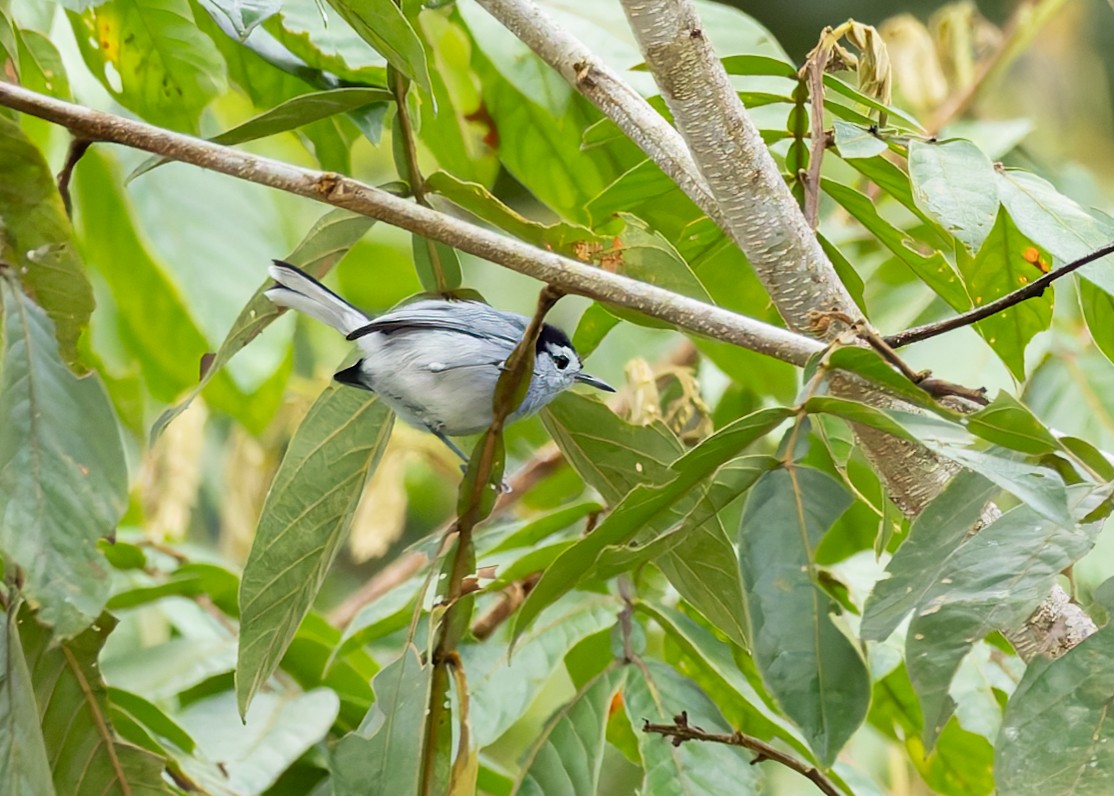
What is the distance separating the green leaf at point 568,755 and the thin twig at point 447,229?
385 mm

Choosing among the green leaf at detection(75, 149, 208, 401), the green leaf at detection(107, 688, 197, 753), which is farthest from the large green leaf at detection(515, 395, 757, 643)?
the green leaf at detection(75, 149, 208, 401)

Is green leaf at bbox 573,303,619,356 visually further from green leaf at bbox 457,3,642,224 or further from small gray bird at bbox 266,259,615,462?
green leaf at bbox 457,3,642,224

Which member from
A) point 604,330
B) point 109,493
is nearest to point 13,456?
point 109,493

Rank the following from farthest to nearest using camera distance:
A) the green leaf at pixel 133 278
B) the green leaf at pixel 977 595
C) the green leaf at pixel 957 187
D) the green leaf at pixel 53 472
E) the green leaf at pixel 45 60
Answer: the green leaf at pixel 133 278, the green leaf at pixel 45 60, the green leaf at pixel 53 472, the green leaf at pixel 957 187, the green leaf at pixel 977 595

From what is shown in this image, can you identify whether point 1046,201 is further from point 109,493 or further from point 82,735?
point 82,735

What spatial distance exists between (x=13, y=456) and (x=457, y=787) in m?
0.40

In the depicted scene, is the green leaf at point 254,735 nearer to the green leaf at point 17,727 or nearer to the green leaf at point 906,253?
the green leaf at point 17,727

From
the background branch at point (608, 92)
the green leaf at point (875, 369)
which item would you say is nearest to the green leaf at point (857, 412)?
the green leaf at point (875, 369)

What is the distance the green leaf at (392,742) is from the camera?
0.80 meters

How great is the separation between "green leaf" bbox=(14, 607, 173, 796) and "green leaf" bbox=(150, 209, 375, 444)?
192mm

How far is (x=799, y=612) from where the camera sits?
0.64 m

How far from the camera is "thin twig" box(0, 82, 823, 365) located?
692 millimetres

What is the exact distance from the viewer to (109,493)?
2.89ft

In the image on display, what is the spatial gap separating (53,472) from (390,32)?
0.41m
